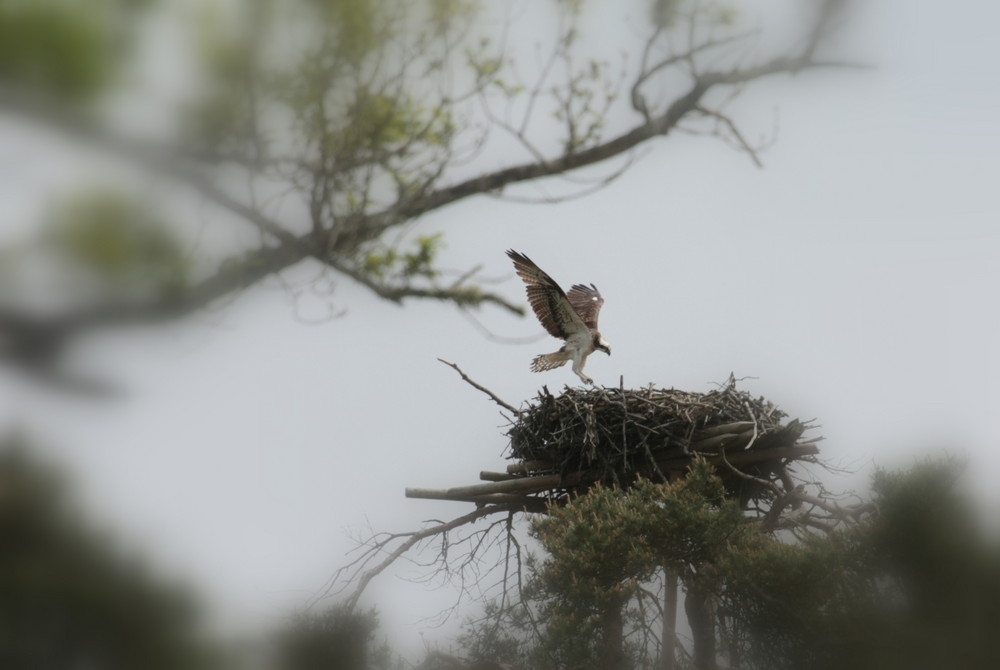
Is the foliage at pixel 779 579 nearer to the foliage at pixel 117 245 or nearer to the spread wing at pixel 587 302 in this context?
the spread wing at pixel 587 302

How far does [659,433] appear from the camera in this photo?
22.1ft

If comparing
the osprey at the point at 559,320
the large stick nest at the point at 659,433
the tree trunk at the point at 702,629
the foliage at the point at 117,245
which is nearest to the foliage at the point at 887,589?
the tree trunk at the point at 702,629

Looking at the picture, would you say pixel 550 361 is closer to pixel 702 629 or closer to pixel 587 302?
pixel 587 302

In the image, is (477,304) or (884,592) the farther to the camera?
(884,592)

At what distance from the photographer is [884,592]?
4.93 metres

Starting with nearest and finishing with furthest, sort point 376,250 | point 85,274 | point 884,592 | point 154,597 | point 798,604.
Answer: point 85,274 < point 154,597 < point 376,250 < point 884,592 < point 798,604

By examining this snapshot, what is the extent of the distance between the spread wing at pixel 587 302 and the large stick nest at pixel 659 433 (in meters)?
0.66

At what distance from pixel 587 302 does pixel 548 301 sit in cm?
Answer: 95

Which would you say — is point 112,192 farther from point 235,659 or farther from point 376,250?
point 235,659

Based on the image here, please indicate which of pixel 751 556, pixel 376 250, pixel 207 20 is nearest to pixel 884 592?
pixel 751 556

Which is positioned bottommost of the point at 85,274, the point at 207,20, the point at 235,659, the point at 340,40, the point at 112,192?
the point at 235,659

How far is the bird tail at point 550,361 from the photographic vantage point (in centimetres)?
715

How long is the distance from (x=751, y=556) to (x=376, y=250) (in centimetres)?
387

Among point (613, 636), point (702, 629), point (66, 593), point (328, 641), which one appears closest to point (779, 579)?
point (702, 629)
